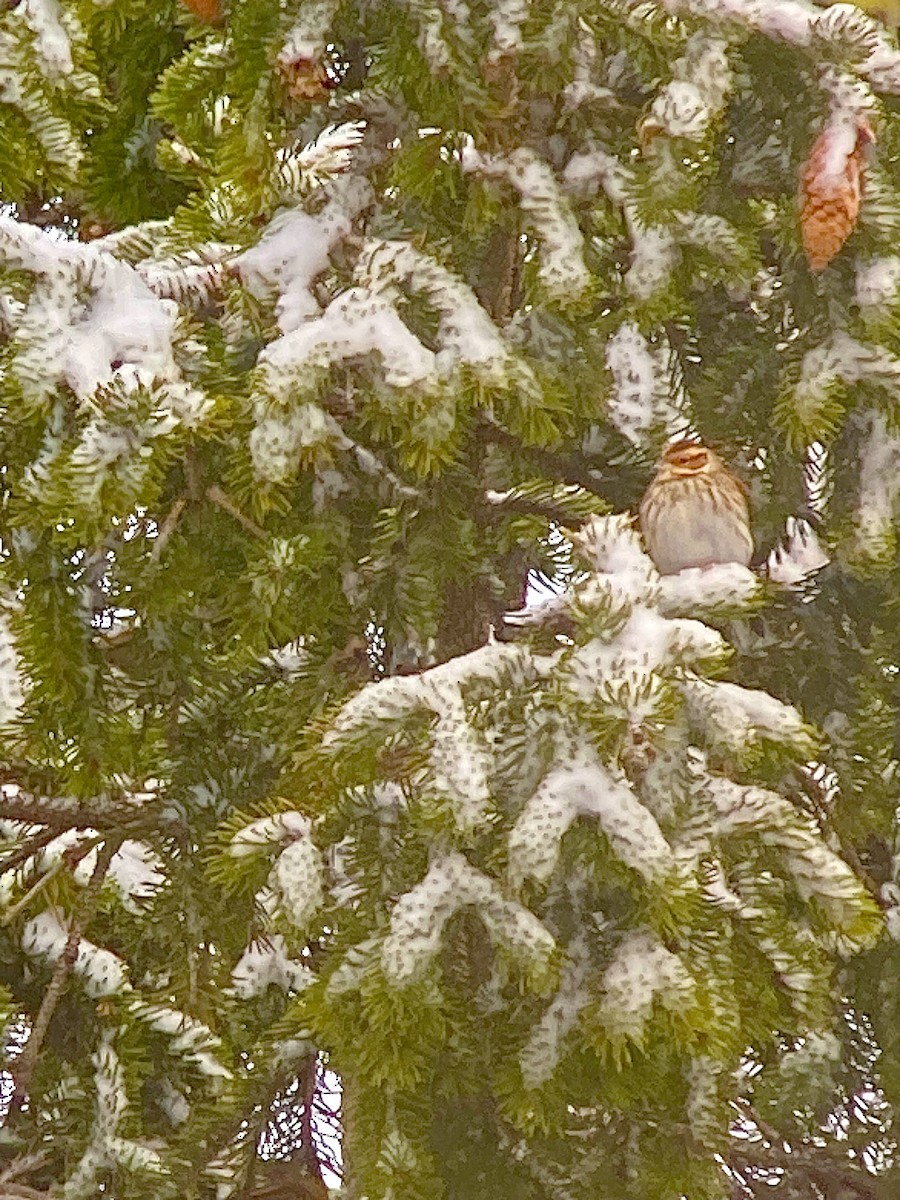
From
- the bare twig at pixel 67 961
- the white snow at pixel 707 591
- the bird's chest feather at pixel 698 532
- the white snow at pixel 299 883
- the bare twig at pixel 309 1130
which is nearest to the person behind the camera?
the white snow at pixel 299 883

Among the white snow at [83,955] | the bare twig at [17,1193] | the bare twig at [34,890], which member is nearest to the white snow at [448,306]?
the bare twig at [34,890]

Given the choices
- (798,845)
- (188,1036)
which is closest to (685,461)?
(798,845)

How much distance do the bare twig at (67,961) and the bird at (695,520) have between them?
76 centimetres

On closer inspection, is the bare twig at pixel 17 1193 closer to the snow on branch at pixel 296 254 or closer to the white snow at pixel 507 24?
the snow on branch at pixel 296 254

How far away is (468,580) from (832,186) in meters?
0.50

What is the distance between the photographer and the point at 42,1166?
1.89 meters

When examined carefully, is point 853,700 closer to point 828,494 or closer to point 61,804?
point 828,494

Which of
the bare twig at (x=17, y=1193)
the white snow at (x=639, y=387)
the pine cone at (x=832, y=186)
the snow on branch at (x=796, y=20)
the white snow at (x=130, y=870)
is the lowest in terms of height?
the bare twig at (x=17, y=1193)

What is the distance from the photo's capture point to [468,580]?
144 centimetres

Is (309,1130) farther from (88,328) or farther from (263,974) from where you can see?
(88,328)

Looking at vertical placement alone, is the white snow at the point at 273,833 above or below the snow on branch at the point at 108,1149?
above

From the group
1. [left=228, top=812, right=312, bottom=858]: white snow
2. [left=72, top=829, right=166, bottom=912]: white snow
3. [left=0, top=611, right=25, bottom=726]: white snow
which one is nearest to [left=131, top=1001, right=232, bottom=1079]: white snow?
[left=72, top=829, right=166, bottom=912]: white snow

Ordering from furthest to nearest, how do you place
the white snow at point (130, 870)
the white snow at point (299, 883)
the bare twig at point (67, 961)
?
the white snow at point (130, 870)
the bare twig at point (67, 961)
the white snow at point (299, 883)

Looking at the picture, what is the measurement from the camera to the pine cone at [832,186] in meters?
1.16
